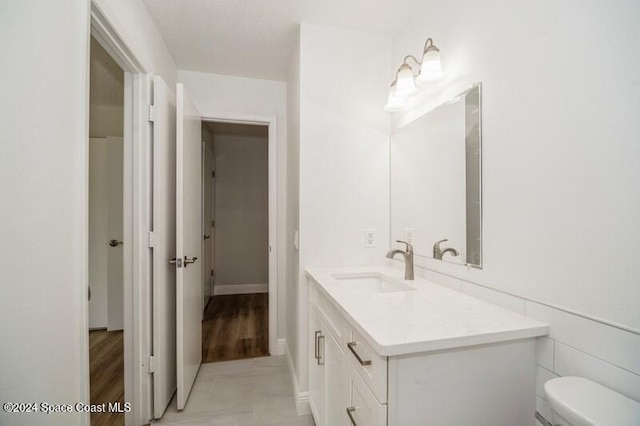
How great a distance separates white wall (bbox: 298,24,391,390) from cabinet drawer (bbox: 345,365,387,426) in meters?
0.82

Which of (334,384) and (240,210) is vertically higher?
(240,210)

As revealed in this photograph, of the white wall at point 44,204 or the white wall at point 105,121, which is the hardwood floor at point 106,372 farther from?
the white wall at point 105,121

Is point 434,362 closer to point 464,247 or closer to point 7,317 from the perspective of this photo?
point 464,247

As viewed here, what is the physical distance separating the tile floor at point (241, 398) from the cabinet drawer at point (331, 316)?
0.77 meters

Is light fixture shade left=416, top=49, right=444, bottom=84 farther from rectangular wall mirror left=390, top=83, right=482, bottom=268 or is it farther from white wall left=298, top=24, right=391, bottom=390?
white wall left=298, top=24, right=391, bottom=390

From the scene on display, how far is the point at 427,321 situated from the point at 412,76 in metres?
1.31

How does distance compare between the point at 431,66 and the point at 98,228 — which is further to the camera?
the point at 98,228

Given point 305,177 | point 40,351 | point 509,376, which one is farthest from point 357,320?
point 305,177

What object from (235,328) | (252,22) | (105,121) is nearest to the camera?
(252,22)

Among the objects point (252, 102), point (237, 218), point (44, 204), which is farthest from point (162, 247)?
point (237, 218)

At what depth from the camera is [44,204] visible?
0.87 meters

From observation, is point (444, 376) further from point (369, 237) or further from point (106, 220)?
point (106, 220)

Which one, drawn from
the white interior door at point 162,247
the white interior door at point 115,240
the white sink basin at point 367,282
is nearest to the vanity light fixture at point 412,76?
the white sink basin at point 367,282

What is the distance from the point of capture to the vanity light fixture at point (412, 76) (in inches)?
54.2
